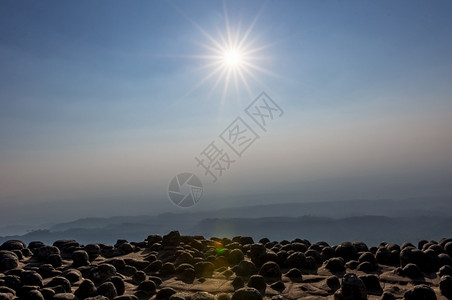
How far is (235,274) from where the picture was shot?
11.4m

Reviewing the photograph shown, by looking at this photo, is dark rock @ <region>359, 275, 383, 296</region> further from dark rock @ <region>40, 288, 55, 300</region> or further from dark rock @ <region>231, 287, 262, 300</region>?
dark rock @ <region>40, 288, 55, 300</region>

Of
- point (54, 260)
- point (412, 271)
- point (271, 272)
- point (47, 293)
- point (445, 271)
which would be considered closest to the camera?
point (47, 293)

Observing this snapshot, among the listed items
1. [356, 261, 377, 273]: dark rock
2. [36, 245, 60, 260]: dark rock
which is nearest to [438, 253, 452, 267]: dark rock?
[356, 261, 377, 273]: dark rock

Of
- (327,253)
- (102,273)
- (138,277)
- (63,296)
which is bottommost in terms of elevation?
(63,296)

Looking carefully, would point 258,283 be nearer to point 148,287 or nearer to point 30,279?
point 148,287

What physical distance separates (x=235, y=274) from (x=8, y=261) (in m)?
8.02

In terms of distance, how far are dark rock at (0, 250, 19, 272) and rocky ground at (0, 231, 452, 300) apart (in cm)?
3

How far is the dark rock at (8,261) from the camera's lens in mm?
12195

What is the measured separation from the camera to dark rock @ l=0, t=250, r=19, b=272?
40.0 ft

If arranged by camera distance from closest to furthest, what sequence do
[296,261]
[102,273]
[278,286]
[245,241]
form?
[278,286] < [102,273] < [296,261] < [245,241]

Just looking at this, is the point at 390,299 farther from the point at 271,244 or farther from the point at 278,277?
the point at 271,244

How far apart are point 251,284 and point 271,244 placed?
611 cm

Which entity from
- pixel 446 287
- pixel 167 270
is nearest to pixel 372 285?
pixel 446 287

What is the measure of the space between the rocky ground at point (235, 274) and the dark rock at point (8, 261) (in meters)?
0.03
